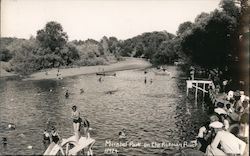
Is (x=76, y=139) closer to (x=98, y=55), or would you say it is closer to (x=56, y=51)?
(x=56, y=51)

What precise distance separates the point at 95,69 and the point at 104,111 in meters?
30.5

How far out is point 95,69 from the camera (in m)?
62.2

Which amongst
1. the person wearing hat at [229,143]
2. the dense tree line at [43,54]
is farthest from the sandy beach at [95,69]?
the person wearing hat at [229,143]

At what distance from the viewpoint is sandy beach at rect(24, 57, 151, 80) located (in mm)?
52781

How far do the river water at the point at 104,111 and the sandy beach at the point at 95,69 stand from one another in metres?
1.94

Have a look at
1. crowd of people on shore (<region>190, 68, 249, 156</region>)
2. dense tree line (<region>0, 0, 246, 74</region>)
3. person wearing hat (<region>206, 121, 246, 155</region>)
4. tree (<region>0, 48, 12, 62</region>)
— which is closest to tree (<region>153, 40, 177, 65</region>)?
dense tree line (<region>0, 0, 246, 74</region>)

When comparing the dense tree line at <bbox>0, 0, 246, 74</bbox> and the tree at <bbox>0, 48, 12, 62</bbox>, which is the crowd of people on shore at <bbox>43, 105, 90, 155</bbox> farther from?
the tree at <bbox>0, 48, 12, 62</bbox>

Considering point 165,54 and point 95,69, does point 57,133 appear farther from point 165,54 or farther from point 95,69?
point 165,54

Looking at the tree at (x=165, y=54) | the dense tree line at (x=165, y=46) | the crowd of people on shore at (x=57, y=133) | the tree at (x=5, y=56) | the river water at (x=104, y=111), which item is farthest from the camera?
the tree at (x=165, y=54)

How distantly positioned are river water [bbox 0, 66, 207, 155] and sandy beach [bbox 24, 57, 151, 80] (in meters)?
1.94

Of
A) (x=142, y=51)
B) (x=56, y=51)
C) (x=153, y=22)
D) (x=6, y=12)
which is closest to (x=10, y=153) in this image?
(x=6, y=12)

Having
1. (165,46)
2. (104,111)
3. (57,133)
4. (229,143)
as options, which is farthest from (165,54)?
(229,143)

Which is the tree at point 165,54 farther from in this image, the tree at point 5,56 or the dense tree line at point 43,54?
the tree at point 5,56

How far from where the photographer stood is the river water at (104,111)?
2320cm
